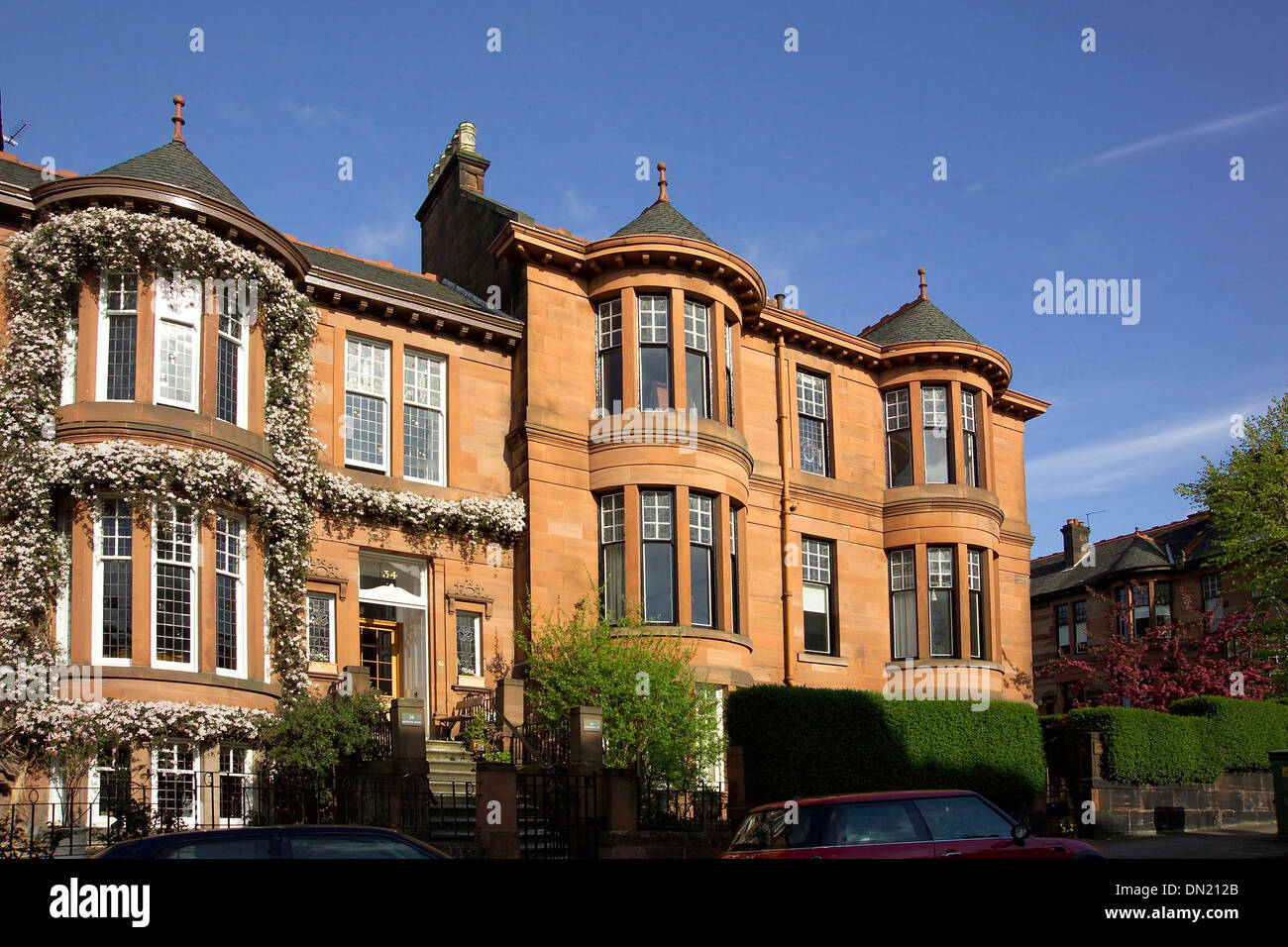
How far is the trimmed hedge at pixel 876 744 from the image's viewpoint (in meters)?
21.3

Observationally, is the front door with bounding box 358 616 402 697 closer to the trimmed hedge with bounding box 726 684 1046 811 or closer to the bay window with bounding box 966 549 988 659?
the trimmed hedge with bounding box 726 684 1046 811

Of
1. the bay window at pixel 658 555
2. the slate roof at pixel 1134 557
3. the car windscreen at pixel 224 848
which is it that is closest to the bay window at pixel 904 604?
the bay window at pixel 658 555

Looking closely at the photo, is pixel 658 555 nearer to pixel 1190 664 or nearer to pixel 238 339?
pixel 238 339

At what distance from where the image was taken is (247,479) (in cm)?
2005

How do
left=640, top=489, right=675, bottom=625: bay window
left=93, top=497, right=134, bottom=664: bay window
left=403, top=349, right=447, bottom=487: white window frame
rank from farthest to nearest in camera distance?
left=403, top=349, right=447, bottom=487: white window frame → left=640, top=489, right=675, bottom=625: bay window → left=93, top=497, right=134, bottom=664: bay window

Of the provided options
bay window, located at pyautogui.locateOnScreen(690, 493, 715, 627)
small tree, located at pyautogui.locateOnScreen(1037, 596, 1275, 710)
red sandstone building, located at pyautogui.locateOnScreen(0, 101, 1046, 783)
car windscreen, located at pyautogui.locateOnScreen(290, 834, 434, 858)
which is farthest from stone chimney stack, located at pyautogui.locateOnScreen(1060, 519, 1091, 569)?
car windscreen, located at pyautogui.locateOnScreen(290, 834, 434, 858)

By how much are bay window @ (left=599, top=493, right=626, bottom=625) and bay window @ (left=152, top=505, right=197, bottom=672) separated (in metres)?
7.73

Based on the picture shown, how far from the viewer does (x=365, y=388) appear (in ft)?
77.4

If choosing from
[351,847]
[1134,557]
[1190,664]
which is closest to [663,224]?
[351,847]

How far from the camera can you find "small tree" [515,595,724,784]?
20.9 metres

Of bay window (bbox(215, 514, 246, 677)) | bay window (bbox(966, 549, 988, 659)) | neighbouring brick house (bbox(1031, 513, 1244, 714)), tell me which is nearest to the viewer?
bay window (bbox(215, 514, 246, 677))

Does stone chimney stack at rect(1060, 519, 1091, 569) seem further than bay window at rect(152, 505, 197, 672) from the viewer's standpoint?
Yes
